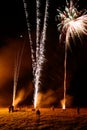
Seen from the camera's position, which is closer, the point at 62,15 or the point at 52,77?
the point at 62,15

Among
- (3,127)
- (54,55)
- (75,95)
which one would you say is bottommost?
(3,127)

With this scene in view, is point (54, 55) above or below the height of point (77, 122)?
above

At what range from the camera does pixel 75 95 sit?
1784 inches

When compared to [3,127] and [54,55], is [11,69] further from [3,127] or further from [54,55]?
[3,127]

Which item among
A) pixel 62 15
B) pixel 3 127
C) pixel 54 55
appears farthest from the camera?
pixel 54 55

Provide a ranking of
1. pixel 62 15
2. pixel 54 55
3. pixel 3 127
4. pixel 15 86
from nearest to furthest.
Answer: pixel 3 127 → pixel 62 15 → pixel 15 86 → pixel 54 55

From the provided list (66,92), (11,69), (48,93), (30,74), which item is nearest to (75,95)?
(66,92)

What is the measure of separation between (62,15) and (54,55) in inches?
733

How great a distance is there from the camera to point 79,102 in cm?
4362

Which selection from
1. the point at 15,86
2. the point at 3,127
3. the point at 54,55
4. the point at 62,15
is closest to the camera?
the point at 3,127

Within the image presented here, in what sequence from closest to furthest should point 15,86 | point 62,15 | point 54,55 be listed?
point 62,15 < point 15,86 < point 54,55

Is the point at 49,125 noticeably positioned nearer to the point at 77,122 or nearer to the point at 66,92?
the point at 77,122

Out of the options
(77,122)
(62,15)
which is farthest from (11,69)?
(77,122)

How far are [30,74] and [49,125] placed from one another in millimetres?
25640
